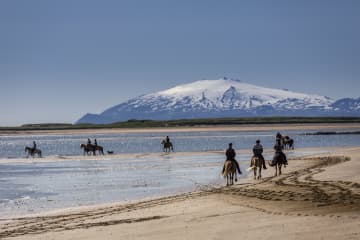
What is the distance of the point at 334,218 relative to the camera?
52.4ft

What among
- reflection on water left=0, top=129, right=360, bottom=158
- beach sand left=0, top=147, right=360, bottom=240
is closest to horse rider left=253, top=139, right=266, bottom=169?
beach sand left=0, top=147, right=360, bottom=240

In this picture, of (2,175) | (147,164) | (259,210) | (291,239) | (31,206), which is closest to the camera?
(291,239)

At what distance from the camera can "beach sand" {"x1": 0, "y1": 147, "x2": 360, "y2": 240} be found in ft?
49.9

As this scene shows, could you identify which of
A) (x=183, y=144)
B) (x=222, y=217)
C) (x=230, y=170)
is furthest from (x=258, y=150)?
(x=183, y=144)

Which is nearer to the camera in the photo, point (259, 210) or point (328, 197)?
point (259, 210)

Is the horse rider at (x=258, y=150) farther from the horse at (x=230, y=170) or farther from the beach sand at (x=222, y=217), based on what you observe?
the beach sand at (x=222, y=217)

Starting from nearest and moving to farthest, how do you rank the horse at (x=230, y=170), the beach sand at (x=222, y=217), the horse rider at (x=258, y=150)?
1. the beach sand at (x=222, y=217)
2. the horse at (x=230, y=170)
3. the horse rider at (x=258, y=150)

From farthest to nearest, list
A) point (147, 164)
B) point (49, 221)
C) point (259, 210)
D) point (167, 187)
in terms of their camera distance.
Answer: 1. point (147, 164)
2. point (167, 187)
3. point (49, 221)
4. point (259, 210)

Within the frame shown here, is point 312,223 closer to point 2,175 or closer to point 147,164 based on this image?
point 2,175

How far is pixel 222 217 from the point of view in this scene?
17.7m

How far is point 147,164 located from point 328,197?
2878 centimetres

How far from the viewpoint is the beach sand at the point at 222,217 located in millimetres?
15195

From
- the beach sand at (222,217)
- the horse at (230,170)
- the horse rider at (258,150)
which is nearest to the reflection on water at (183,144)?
the horse rider at (258,150)

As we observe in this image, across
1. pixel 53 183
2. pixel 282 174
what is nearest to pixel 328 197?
pixel 282 174
